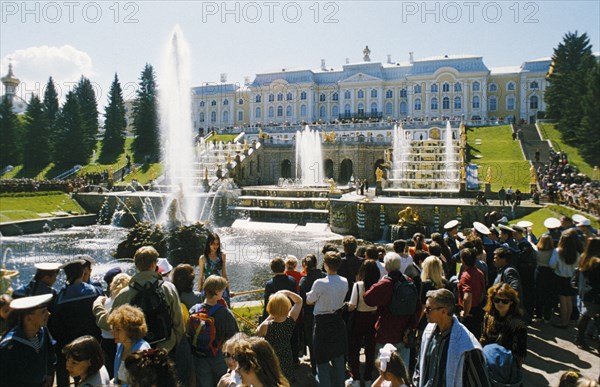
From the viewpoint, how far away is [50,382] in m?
4.33

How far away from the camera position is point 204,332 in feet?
15.3

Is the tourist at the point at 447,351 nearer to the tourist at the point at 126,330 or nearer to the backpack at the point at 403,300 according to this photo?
the backpack at the point at 403,300

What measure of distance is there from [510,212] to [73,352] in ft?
75.0

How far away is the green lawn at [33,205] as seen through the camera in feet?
92.0

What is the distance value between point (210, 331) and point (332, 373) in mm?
1812

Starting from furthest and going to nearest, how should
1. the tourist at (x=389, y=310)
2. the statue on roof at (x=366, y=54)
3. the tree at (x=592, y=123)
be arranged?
the statue on roof at (x=366, y=54), the tree at (x=592, y=123), the tourist at (x=389, y=310)

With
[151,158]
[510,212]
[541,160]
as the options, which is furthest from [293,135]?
[510,212]

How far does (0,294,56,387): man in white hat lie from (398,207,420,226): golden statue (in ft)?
65.0

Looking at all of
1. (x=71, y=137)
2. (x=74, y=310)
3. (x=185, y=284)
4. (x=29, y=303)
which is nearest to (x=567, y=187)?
(x=185, y=284)

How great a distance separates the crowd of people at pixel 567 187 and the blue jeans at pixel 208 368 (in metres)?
16.2

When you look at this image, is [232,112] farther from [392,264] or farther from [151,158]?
[392,264]

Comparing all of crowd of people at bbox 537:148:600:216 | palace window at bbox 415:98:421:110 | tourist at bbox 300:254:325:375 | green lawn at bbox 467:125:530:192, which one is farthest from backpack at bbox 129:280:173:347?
palace window at bbox 415:98:421:110

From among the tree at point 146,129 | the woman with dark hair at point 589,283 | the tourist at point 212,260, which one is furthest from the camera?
the tree at point 146,129

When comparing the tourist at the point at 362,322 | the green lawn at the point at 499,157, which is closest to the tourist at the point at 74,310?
the tourist at the point at 362,322
